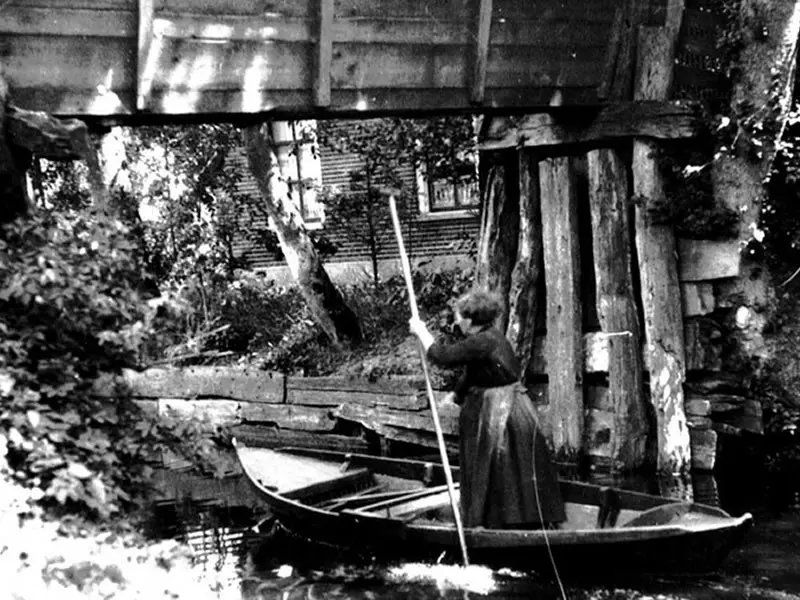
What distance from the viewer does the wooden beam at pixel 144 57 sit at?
31.4 ft

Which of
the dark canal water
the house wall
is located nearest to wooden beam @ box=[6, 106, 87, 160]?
the dark canal water

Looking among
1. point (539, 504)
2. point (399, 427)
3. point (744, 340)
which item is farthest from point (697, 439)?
point (399, 427)

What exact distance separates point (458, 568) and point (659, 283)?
4.03 m

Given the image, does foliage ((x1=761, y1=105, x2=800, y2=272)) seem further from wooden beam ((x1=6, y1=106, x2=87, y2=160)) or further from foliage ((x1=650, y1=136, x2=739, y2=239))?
wooden beam ((x1=6, y1=106, x2=87, y2=160))

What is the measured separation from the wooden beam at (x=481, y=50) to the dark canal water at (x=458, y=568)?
159 inches

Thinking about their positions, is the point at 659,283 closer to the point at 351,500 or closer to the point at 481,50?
the point at 481,50

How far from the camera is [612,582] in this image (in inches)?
359

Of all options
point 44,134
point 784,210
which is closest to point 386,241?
point 784,210

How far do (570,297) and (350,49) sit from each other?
11.9ft

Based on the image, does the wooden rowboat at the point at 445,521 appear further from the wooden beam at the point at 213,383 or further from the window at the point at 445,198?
the window at the point at 445,198

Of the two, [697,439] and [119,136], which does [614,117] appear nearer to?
[697,439]

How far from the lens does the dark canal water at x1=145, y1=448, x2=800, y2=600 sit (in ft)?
29.7

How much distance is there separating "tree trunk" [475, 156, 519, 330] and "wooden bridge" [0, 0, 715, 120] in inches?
66.4

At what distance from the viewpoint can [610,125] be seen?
40.9 feet
